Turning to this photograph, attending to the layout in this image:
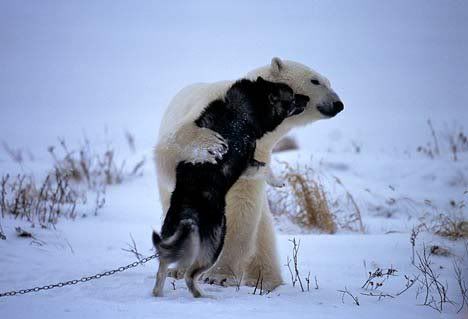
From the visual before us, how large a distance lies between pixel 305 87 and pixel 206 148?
51.8 inches

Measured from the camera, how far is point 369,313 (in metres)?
3.07

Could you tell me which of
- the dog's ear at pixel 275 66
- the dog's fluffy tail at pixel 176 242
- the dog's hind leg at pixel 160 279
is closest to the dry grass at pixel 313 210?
the dog's ear at pixel 275 66

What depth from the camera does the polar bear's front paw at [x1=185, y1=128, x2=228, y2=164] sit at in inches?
123

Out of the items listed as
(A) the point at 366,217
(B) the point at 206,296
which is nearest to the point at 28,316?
(B) the point at 206,296

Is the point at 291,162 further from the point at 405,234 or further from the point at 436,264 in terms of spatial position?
the point at 436,264

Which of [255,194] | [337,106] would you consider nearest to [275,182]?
[255,194]

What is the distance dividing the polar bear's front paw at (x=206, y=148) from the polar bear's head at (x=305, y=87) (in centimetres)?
93

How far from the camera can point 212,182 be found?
312 centimetres

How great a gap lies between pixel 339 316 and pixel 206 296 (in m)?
0.83

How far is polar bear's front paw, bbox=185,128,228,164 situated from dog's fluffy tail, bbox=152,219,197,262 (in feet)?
1.38

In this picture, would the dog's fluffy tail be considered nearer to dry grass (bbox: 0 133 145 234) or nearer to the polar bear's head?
the polar bear's head

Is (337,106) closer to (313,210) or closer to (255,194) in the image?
(255,194)

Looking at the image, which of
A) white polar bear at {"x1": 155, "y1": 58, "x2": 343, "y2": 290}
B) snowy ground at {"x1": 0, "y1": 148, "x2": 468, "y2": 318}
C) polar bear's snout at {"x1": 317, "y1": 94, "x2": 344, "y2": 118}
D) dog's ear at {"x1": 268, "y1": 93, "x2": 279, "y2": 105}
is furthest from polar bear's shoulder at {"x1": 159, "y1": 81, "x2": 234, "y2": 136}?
snowy ground at {"x1": 0, "y1": 148, "x2": 468, "y2": 318}

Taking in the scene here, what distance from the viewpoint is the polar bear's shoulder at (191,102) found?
3492 millimetres
